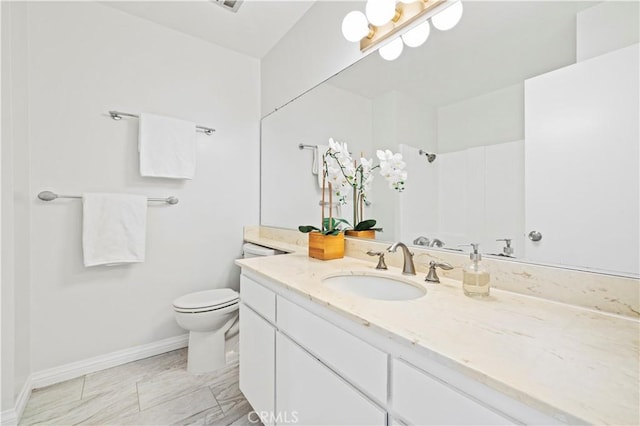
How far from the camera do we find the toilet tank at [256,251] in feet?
6.47

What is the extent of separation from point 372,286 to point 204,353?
127cm

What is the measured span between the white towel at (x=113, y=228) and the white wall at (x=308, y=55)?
1.29 m

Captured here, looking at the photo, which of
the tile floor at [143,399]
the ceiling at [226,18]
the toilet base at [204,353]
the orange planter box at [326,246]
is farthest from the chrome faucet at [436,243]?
the ceiling at [226,18]

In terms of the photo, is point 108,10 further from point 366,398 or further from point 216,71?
point 366,398

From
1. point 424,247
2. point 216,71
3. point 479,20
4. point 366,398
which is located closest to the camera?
point 366,398

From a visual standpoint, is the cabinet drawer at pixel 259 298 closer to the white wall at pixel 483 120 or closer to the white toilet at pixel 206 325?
the white toilet at pixel 206 325

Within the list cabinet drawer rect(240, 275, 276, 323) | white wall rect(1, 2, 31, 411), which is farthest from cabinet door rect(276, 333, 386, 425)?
white wall rect(1, 2, 31, 411)

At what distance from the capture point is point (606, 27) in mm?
758

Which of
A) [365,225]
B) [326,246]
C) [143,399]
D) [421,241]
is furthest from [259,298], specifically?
[143,399]

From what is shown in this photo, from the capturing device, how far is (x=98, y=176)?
1785mm

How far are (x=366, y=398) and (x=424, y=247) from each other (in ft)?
2.21

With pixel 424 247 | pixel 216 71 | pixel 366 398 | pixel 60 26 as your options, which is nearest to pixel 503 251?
pixel 424 247

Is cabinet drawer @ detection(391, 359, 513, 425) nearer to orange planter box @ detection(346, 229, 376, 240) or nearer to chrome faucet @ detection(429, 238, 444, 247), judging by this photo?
chrome faucet @ detection(429, 238, 444, 247)

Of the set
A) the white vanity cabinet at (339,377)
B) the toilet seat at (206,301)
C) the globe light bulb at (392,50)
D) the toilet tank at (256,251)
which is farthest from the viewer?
the toilet tank at (256,251)
